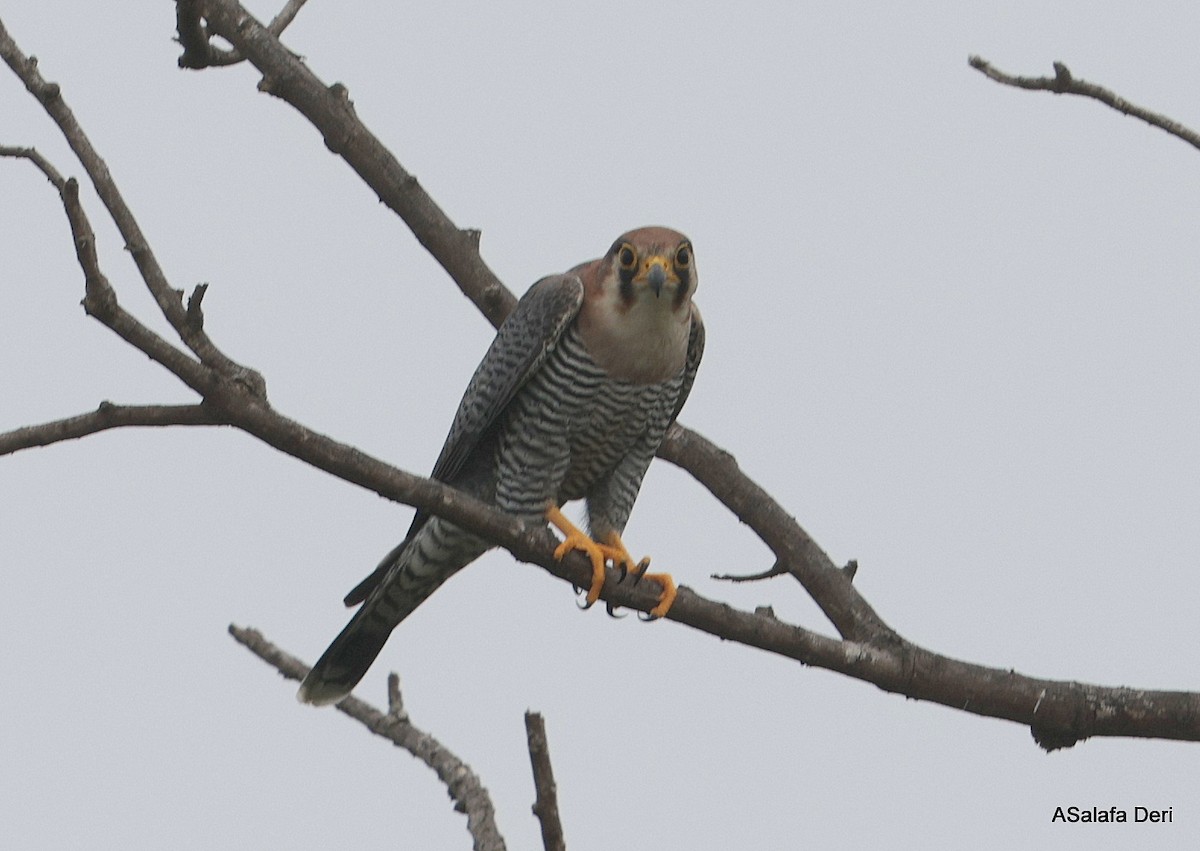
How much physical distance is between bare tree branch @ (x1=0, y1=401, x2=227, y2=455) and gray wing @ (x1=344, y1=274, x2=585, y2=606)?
159 cm

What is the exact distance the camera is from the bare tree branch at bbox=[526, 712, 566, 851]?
11.7ft

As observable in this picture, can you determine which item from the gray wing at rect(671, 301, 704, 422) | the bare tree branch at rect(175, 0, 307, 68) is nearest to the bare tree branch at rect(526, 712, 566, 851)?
the gray wing at rect(671, 301, 704, 422)

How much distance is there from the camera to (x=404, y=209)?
5.31 m

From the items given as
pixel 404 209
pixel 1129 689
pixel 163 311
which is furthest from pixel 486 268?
pixel 1129 689

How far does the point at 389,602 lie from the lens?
5.29 metres

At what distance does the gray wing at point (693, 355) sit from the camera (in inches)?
206

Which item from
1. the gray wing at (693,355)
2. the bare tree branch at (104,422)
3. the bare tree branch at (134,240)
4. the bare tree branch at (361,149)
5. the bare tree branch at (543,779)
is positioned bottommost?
the bare tree branch at (543,779)

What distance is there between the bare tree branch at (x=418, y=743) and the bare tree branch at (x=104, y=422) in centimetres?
156

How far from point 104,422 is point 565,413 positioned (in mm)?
1901

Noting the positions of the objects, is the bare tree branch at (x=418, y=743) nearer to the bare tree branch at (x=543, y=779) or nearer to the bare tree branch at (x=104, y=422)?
the bare tree branch at (x=543, y=779)

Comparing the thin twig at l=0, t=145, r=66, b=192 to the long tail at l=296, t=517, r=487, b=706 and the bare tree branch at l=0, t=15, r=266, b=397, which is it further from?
the long tail at l=296, t=517, r=487, b=706

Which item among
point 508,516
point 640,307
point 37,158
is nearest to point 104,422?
point 37,158

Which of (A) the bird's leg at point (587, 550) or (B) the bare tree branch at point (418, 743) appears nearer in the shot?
(B) the bare tree branch at point (418, 743)

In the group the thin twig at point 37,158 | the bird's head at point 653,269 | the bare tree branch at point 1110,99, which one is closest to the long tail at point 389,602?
the bird's head at point 653,269
